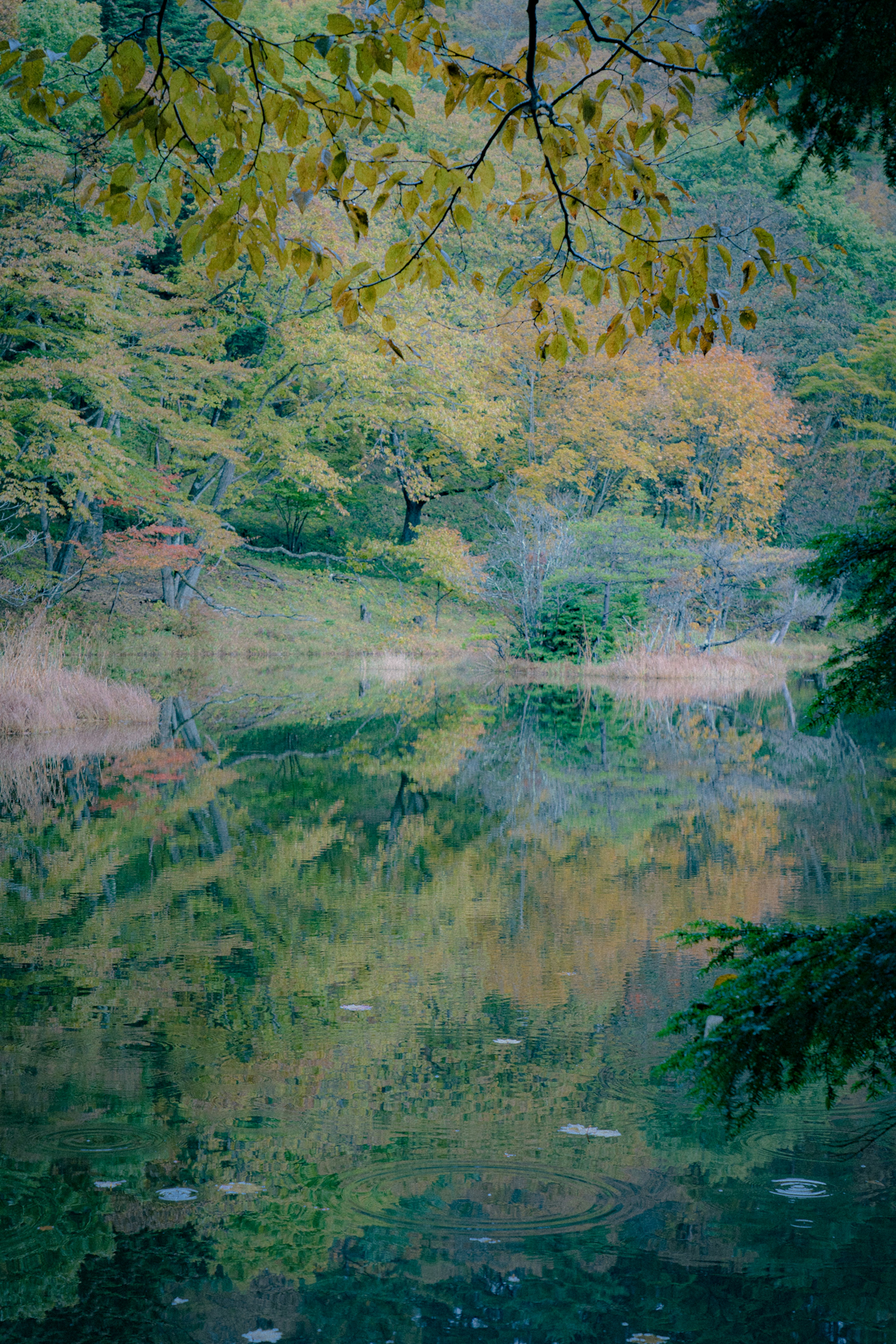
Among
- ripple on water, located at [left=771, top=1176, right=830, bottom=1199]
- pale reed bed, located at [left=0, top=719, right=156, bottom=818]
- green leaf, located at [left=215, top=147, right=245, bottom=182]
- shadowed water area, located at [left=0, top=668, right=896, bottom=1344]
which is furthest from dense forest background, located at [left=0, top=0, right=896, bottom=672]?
ripple on water, located at [left=771, top=1176, right=830, bottom=1199]

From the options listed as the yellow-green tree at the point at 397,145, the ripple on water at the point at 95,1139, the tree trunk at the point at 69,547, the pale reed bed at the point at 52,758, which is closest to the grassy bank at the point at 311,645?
the tree trunk at the point at 69,547

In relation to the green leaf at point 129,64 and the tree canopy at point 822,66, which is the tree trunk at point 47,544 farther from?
the tree canopy at point 822,66

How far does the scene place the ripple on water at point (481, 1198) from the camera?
2680mm

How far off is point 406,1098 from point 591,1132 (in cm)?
55

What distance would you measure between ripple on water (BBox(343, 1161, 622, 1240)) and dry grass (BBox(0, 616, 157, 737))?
10.1 m

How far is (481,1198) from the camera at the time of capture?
9.20 feet

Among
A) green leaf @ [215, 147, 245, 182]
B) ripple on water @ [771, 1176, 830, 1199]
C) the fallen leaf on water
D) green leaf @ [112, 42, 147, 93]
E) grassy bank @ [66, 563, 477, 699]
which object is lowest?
grassy bank @ [66, 563, 477, 699]

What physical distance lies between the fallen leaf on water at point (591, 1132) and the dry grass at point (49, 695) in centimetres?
1007

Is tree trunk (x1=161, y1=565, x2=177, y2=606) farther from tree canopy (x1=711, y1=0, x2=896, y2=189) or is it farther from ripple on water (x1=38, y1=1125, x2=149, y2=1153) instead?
tree canopy (x1=711, y1=0, x2=896, y2=189)

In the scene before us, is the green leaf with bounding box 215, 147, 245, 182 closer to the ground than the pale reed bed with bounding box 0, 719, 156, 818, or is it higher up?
higher up

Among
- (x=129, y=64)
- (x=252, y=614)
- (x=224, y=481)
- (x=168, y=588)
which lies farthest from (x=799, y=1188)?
(x=224, y=481)

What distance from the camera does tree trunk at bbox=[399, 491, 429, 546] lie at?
31.2 metres

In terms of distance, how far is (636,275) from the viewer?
330cm

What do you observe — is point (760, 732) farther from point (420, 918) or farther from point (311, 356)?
point (311, 356)
